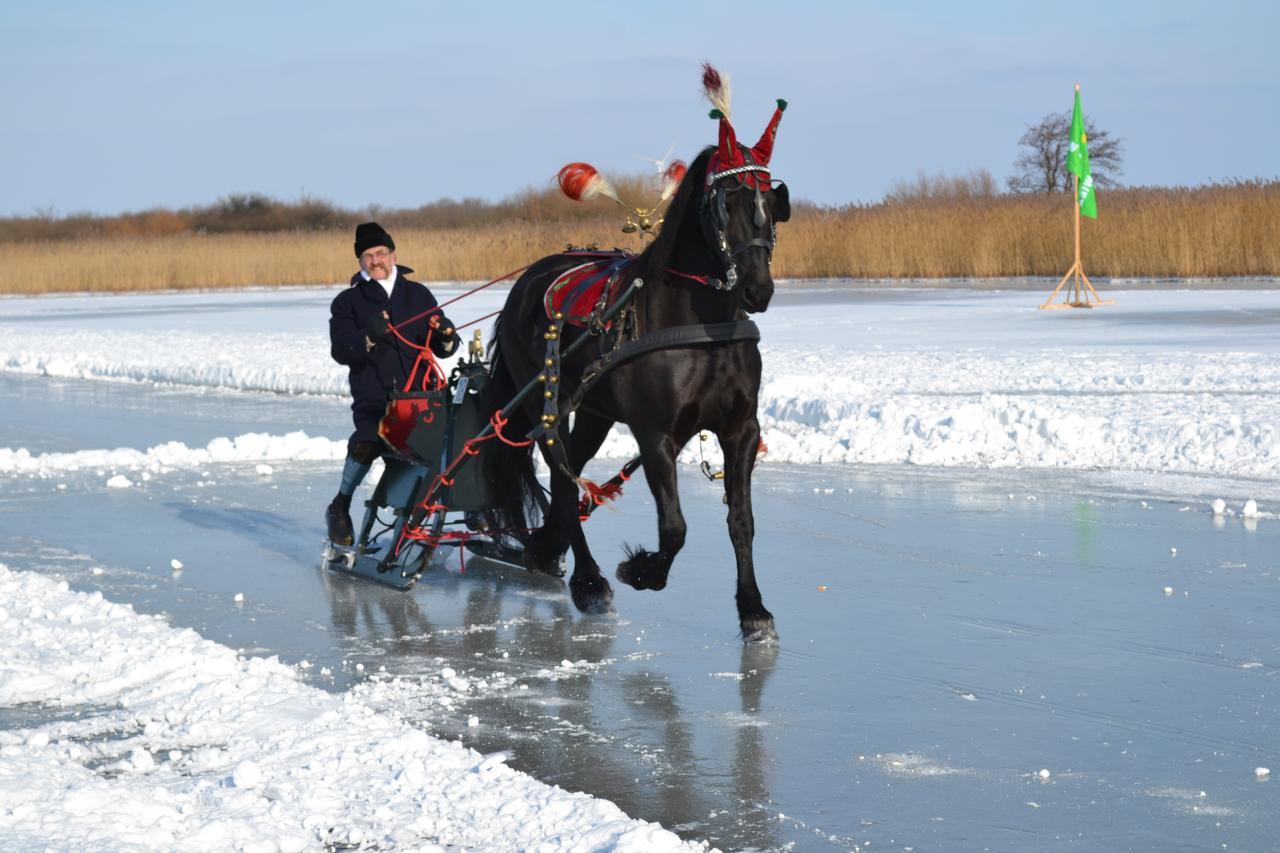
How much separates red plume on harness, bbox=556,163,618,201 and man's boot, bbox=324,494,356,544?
78.5 inches

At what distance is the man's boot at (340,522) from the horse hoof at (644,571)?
6.23ft

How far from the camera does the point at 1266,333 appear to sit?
17.9 meters

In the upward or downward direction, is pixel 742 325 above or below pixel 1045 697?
above

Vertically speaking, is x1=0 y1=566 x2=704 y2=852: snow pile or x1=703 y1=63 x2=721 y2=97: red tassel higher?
x1=703 y1=63 x2=721 y2=97: red tassel

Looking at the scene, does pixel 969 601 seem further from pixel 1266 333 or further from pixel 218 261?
pixel 218 261

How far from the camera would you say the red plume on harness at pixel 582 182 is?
23.7 feet

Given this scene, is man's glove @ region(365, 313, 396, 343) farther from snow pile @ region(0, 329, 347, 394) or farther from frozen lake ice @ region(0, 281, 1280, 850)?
snow pile @ region(0, 329, 347, 394)

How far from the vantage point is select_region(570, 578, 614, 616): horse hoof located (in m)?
6.96

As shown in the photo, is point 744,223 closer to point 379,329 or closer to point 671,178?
point 671,178

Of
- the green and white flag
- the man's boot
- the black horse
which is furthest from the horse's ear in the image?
→ the green and white flag

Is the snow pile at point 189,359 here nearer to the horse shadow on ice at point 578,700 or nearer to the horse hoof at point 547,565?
the horse hoof at point 547,565

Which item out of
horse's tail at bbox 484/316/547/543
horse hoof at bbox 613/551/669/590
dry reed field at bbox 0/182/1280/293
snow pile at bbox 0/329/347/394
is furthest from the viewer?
dry reed field at bbox 0/182/1280/293

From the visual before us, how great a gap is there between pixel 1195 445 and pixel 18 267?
40366mm

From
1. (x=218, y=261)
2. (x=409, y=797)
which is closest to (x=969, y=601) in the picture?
(x=409, y=797)
